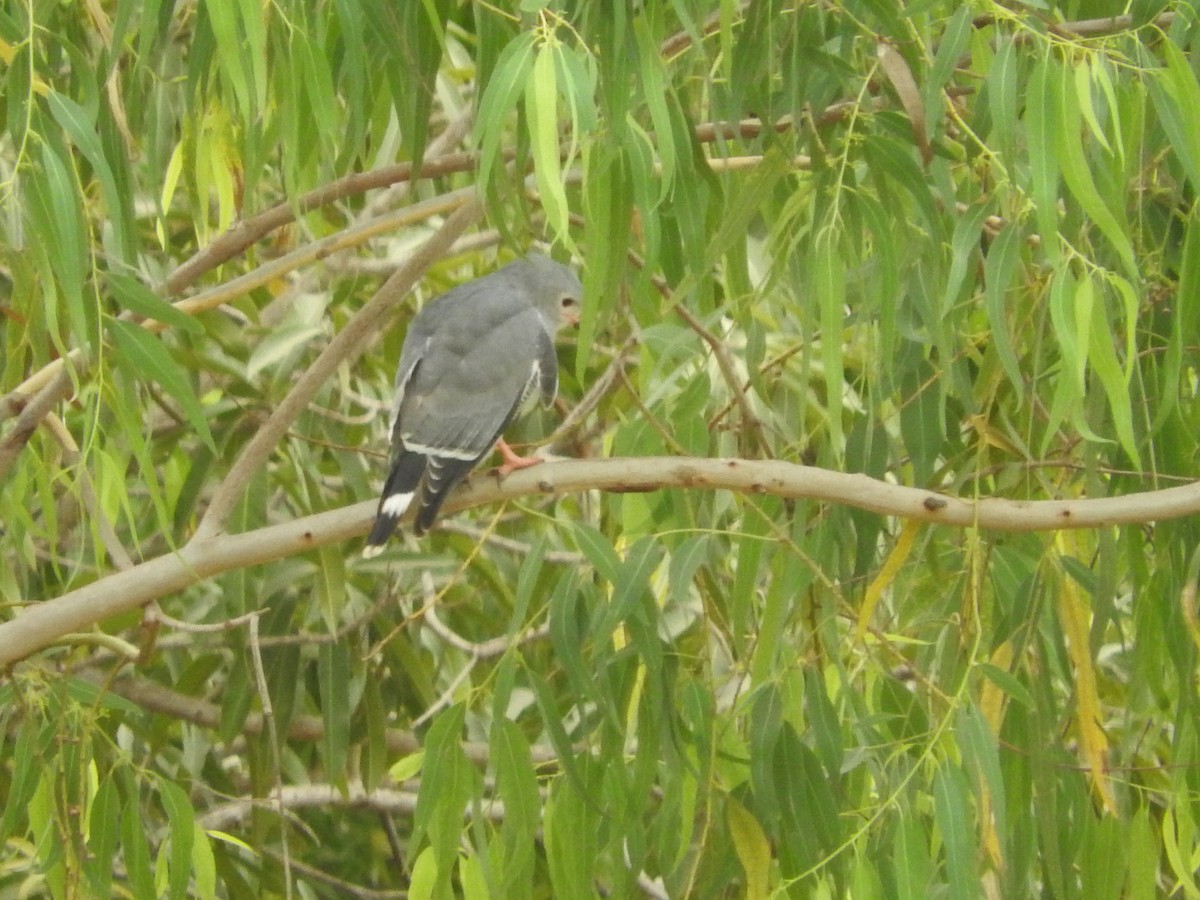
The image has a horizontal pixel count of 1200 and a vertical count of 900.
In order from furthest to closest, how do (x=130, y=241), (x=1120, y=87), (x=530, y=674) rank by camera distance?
(x=530, y=674) → (x=130, y=241) → (x=1120, y=87)

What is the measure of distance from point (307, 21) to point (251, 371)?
1.08 m

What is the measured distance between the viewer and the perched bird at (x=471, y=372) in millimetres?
2643

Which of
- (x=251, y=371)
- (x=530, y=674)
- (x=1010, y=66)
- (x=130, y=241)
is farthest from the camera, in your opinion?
(x=251, y=371)

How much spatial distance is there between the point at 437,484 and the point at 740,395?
0.58m

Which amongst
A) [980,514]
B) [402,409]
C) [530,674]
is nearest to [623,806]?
[530,674]

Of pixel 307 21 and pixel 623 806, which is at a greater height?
pixel 307 21

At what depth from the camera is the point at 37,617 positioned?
210 cm

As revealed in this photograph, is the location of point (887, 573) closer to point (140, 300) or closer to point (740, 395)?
point (740, 395)

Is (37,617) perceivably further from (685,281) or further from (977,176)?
(977,176)

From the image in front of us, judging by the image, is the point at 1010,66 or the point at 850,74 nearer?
the point at 1010,66

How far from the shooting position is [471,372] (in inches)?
120

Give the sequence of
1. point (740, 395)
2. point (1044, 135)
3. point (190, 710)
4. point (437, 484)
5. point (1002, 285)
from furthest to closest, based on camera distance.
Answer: point (190, 710), point (437, 484), point (740, 395), point (1002, 285), point (1044, 135)

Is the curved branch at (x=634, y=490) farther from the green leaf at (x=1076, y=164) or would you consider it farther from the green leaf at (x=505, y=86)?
the green leaf at (x=505, y=86)

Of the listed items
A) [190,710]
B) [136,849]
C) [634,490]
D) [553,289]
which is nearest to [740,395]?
[634,490]
